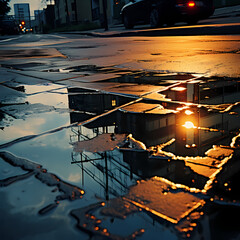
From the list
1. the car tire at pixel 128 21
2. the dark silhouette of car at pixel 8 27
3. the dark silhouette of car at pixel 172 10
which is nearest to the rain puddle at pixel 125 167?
the dark silhouette of car at pixel 172 10

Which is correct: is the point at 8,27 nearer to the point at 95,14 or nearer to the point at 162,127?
the point at 95,14

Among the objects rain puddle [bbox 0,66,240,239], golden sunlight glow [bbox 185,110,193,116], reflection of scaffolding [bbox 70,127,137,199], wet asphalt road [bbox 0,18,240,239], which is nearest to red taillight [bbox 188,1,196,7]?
wet asphalt road [bbox 0,18,240,239]

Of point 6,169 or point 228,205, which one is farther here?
point 6,169

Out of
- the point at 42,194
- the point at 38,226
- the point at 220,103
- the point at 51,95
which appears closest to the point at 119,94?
the point at 51,95

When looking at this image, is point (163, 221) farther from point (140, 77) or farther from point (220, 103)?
point (140, 77)

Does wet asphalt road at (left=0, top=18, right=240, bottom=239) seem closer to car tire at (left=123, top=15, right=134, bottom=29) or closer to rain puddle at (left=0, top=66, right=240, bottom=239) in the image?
rain puddle at (left=0, top=66, right=240, bottom=239)

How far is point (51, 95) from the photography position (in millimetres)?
2672

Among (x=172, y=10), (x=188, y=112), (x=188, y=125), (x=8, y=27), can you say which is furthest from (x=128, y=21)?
(x=8, y=27)

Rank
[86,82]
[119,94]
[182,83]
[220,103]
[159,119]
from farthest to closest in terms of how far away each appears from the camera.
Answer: [86,82] → [182,83] → [119,94] → [220,103] → [159,119]

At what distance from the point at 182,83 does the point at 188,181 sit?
180cm

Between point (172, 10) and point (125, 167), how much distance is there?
12.0m

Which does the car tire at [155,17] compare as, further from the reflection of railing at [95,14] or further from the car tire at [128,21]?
the reflection of railing at [95,14]

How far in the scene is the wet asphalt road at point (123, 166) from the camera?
0.85 metres

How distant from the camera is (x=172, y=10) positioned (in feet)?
39.9
